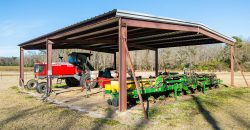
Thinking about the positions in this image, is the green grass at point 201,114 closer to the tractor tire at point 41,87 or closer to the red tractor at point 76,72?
the red tractor at point 76,72

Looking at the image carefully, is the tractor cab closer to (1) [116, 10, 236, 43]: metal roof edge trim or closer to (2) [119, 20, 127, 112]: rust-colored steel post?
(1) [116, 10, 236, 43]: metal roof edge trim

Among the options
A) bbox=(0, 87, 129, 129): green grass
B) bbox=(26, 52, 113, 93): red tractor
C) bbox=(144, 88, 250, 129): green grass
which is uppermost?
bbox=(26, 52, 113, 93): red tractor

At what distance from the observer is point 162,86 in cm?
984

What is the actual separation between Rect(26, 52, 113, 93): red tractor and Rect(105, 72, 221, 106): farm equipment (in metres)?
4.73

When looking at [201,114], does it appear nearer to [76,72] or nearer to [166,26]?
[166,26]

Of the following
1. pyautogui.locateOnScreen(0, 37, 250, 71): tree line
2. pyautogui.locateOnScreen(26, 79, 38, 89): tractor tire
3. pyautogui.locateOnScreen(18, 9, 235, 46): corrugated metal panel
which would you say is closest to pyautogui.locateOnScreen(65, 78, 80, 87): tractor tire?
pyautogui.locateOnScreen(26, 79, 38, 89): tractor tire

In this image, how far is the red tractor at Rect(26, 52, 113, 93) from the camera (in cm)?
1488

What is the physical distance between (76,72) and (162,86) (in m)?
7.59

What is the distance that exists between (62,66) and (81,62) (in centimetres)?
147

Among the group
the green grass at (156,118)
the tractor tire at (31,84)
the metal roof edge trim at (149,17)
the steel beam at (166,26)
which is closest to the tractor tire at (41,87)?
the tractor tire at (31,84)

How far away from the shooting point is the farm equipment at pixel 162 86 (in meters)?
8.95

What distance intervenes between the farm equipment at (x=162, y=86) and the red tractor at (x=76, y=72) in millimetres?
4731

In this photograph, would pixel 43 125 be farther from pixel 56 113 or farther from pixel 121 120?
pixel 121 120

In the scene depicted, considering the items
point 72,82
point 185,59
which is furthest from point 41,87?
point 185,59
